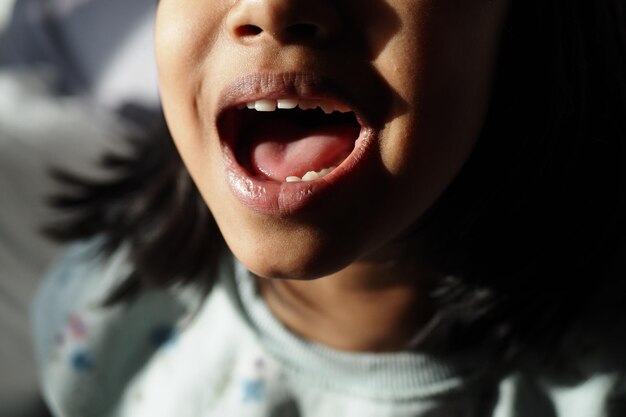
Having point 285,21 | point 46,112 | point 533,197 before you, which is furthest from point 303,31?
point 46,112

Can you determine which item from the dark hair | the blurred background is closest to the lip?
the dark hair

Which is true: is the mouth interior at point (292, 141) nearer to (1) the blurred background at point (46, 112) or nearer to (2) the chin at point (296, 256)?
(2) the chin at point (296, 256)

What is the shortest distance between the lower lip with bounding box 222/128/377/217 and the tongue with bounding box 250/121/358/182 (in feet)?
0.09

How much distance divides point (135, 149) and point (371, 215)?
66cm

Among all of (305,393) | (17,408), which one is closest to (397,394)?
(305,393)

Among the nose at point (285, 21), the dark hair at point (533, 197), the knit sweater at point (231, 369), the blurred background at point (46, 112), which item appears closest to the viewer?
the nose at point (285, 21)

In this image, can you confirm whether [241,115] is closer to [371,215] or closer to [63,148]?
[371,215]

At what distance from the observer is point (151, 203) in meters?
0.90

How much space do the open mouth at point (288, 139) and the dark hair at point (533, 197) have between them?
13 cm

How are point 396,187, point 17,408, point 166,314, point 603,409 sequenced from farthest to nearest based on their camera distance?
point 17,408
point 166,314
point 603,409
point 396,187

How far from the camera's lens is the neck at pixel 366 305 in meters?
0.73

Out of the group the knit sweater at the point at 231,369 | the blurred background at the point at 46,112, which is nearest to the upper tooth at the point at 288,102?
the knit sweater at the point at 231,369

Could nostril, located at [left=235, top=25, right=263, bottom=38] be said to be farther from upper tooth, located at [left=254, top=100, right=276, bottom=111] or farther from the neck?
the neck

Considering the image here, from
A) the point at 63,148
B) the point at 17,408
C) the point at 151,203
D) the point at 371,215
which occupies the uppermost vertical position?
the point at 371,215
